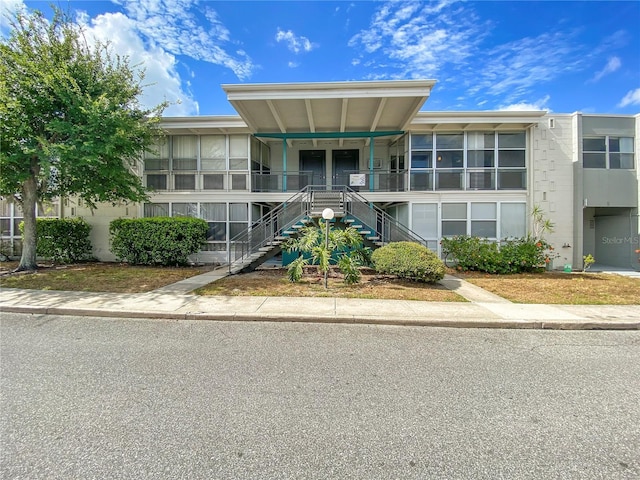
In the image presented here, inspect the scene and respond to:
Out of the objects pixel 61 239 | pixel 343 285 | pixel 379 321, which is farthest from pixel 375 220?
pixel 61 239

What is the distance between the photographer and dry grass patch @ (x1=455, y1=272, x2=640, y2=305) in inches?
288

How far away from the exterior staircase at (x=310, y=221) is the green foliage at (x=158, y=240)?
192 centimetres

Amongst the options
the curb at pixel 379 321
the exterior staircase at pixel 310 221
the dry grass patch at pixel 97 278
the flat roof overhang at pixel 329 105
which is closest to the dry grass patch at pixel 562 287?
the curb at pixel 379 321

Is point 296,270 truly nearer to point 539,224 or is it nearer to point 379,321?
point 379,321

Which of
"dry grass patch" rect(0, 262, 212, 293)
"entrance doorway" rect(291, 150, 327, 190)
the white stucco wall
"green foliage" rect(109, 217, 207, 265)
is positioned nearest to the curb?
"dry grass patch" rect(0, 262, 212, 293)

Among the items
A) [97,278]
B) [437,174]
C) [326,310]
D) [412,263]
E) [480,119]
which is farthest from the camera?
[437,174]

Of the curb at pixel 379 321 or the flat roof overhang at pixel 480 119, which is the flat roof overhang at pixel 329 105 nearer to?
the flat roof overhang at pixel 480 119

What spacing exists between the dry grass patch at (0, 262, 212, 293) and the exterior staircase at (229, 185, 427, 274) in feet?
6.54

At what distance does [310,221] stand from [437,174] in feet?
19.4

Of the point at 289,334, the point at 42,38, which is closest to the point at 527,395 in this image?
the point at 289,334

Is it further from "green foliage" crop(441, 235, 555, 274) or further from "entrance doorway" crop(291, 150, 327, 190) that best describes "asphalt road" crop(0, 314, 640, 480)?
"entrance doorway" crop(291, 150, 327, 190)

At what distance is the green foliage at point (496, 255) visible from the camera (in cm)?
1148

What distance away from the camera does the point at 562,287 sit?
8.82 metres

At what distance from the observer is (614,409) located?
300 centimetres
